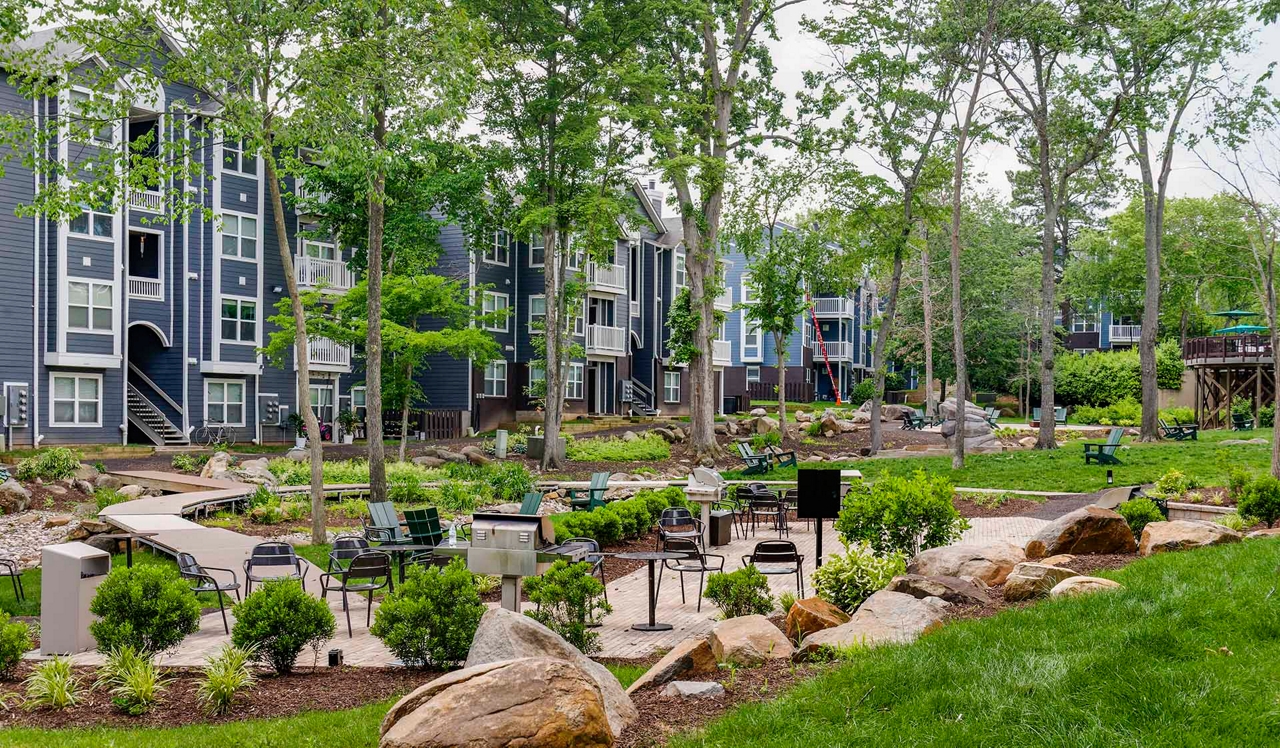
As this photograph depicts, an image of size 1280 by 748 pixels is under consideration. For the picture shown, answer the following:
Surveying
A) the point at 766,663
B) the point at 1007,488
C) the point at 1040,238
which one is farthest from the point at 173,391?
the point at 1040,238

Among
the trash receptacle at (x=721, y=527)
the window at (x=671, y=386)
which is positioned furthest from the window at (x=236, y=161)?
the trash receptacle at (x=721, y=527)

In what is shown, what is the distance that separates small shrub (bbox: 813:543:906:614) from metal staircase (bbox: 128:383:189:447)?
26.9 metres

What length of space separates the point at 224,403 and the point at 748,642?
3019cm

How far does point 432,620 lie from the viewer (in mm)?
8508

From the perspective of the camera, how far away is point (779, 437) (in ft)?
125

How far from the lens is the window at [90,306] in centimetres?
2978

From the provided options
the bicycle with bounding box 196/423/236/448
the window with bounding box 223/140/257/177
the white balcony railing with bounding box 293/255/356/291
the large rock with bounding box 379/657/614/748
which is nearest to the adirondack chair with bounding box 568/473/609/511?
the large rock with bounding box 379/657/614/748

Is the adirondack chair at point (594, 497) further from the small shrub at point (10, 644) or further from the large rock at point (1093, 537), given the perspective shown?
the small shrub at point (10, 644)

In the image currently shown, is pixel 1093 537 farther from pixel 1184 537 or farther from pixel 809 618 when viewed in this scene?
pixel 809 618

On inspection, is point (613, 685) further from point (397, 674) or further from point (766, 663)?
point (397, 674)

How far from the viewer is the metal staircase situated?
32.2 m

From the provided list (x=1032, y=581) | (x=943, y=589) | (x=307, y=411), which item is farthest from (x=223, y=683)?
(x=307, y=411)

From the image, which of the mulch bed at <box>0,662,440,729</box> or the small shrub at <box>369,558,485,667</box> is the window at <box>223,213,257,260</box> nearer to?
the mulch bed at <box>0,662,440,729</box>

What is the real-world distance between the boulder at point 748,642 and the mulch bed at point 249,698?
2360mm
